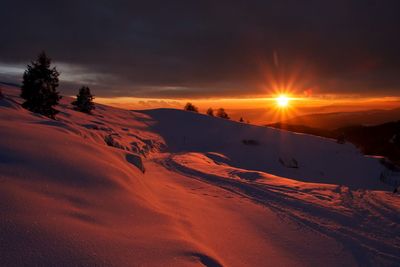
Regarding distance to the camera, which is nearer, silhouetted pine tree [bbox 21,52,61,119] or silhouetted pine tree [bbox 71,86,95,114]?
silhouetted pine tree [bbox 21,52,61,119]

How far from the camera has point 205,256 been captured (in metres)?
4.78

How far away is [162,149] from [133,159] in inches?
750

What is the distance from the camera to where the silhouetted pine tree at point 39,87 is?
24.5 metres

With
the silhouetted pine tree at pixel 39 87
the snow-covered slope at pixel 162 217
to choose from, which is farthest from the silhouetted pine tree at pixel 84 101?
the snow-covered slope at pixel 162 217

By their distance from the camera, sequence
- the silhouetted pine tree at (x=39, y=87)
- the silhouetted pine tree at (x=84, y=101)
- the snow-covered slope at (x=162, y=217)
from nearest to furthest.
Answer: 1. the snow-covered slope at (x=162, y=217)
2. the silhouetted pine tree at (x=39, y=87)
3. the silhouetted pine tree at (x=84, y=101)

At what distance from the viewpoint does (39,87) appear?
2448 centimetres

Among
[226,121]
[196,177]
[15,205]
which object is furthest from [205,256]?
[226,121]

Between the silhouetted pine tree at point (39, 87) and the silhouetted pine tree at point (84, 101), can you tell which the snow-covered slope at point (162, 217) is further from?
the silhouetted pine tree at point (84, 101)

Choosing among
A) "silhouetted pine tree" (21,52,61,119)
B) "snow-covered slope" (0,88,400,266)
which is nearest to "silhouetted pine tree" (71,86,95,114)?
"silhouetted pine tree" (21,52,61,119)

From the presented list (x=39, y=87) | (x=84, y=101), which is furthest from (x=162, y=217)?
(x=84, y=101)

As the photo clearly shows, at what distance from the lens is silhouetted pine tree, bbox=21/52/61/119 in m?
24.5

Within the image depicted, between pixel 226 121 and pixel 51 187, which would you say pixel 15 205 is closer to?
pixel 51 187

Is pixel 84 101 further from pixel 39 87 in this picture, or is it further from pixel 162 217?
pixel 162 217

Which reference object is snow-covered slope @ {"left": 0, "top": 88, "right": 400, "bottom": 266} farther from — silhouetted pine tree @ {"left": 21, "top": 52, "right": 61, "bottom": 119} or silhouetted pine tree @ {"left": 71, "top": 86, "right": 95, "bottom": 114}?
silhouetted pine tree @ {"left": 71, "top": 86, "right": 95, "bottom": 114}
